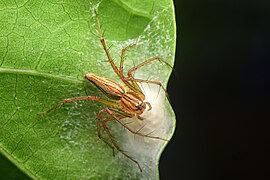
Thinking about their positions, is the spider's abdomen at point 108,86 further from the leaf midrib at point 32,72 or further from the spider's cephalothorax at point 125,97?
the leaf midrib at point 32,72

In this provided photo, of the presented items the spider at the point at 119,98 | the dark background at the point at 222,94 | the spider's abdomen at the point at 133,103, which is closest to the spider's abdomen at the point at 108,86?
the spider at the point at 119,98

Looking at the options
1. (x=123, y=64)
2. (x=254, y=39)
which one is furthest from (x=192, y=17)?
(x=123, y=64)

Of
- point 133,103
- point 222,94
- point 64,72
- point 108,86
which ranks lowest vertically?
point 222,94

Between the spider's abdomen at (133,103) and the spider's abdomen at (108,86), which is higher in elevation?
the spider's abdomen at (108,86)

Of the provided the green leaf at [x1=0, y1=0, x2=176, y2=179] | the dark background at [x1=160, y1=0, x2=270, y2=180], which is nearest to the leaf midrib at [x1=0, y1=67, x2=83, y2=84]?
the green leaf at [x1=0, y1=0, x2=176, y2=179]

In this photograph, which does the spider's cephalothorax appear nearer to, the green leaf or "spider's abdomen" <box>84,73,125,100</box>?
"spider's abdomen" <box>84,73,125,100</box>

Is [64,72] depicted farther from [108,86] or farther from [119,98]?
[119,98]

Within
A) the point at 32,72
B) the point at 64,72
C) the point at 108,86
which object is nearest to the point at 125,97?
the point at 108,86
